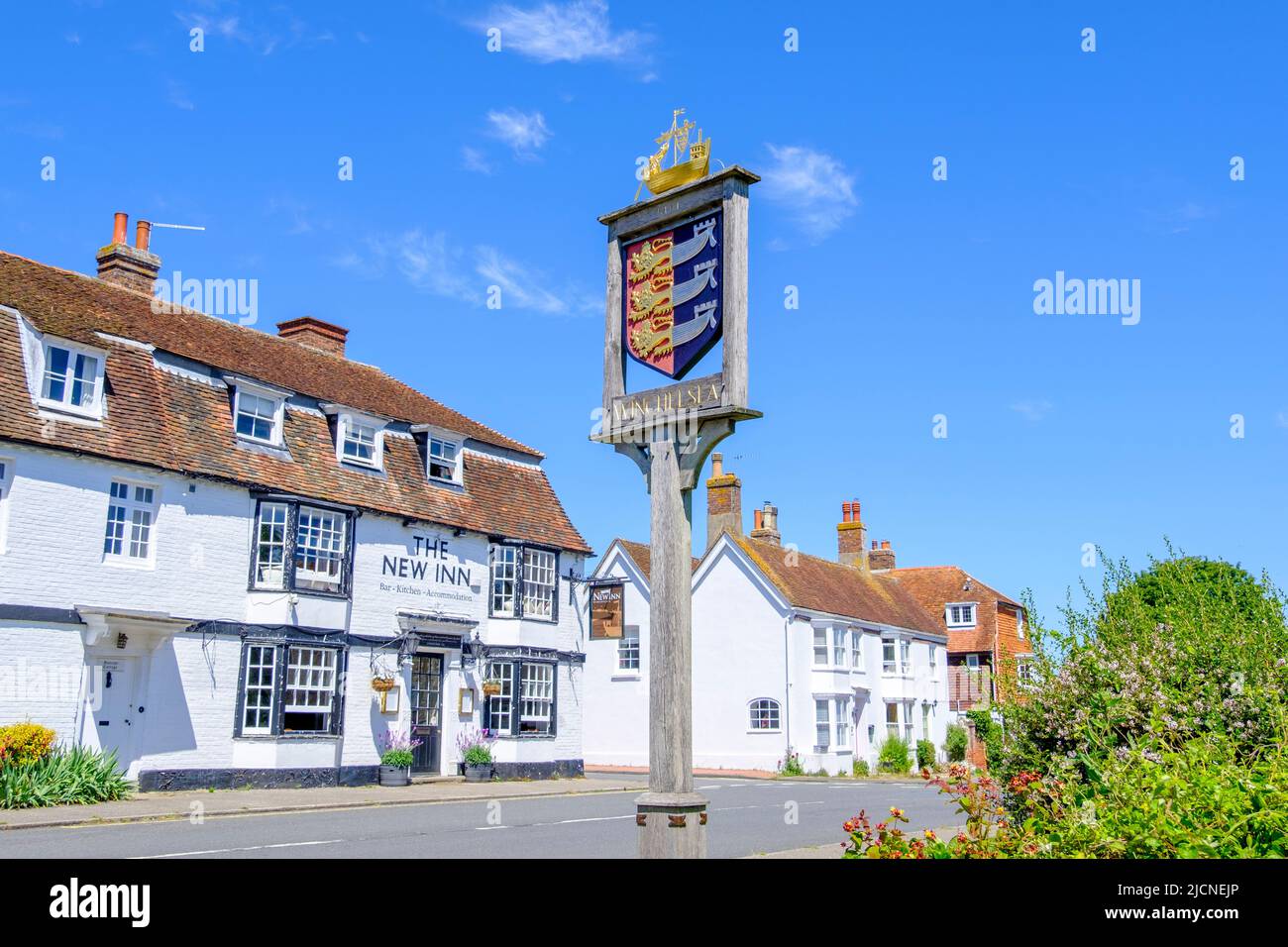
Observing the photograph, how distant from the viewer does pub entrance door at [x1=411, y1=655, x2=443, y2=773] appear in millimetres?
25438

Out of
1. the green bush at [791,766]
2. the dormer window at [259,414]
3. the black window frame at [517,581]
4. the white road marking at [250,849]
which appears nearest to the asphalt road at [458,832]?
the white road marking at [250,849]

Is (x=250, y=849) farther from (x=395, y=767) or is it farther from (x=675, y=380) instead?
(x=395, y=767)

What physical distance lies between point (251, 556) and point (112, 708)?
394 centimetres

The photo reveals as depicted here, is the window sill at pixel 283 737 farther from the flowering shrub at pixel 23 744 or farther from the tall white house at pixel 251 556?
the flowering shrub at pixel 23 744

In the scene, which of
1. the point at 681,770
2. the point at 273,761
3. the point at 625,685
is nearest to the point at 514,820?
the point at 273,761

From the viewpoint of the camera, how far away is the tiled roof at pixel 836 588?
39.1 metres

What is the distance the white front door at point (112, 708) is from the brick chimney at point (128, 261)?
9.81 m

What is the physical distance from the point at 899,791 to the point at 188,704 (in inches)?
686

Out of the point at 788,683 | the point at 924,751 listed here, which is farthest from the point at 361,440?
the point at 924,751

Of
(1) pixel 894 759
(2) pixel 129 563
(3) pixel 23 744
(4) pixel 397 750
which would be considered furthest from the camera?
(1) pixel 894 759

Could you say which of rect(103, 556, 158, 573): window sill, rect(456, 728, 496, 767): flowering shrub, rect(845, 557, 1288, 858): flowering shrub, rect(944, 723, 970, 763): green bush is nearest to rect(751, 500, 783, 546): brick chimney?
rect(944, 723, 970, 763): green bush

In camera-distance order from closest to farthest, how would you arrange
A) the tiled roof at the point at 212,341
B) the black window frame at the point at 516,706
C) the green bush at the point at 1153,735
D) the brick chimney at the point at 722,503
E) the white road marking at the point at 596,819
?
the green bush at the point at 1153,735 → the white road marking at the point at 596,819 → the tiled roof at the point at 212,341 → the black window frame at the point at 516,706 → the brick chimney at the point at 722,503

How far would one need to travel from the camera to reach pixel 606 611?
29297 millimetres
